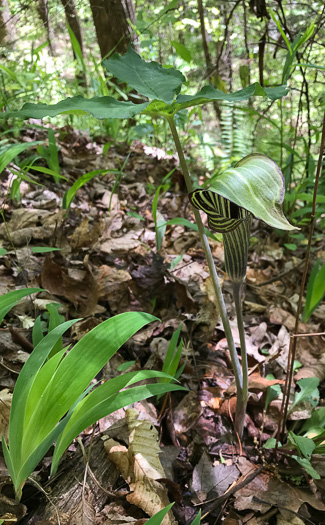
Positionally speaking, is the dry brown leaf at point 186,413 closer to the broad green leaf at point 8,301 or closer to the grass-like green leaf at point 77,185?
the broad green leaf at point 8,301

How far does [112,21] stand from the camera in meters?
4.31

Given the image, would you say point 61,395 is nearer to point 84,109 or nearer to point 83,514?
point 83,514

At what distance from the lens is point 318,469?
4.49 ft

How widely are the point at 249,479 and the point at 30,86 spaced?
3.83 metres

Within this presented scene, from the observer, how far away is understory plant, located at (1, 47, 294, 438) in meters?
0.72

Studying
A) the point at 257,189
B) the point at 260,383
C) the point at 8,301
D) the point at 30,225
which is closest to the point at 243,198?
the point at 257,189

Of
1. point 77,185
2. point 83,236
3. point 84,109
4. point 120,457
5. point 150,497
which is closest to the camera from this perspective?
point 84,109

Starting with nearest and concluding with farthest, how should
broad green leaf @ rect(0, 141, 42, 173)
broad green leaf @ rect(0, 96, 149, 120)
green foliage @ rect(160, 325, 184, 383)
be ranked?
broad green leaf @ rect(0, 96, 149, 120)
green foliage @ rect(160, 325, 184, 383)
broad green leaf @ rect(0, 141, 42, 173)

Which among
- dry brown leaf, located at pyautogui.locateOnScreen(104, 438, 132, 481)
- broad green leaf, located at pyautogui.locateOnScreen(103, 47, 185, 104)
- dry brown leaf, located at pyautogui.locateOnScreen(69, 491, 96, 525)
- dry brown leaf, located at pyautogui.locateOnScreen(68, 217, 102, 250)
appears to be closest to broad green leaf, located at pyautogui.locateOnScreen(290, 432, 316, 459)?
dry brown leaf, located at pyautogui.locateOnScreen(104, 438, 132, 481)

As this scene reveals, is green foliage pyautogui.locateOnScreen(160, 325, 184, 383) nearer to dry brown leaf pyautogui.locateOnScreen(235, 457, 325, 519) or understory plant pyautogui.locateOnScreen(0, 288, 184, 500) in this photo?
understory plant pyautogui.locateOnScreen(0, 288, 184, 500)

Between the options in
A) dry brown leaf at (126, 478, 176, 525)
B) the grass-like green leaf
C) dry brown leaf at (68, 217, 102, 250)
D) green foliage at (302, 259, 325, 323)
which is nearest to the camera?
dry brown leaf at (126, 478, 176, 525)

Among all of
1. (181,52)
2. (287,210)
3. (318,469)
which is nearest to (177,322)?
(318,469)

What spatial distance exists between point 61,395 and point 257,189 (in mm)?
755

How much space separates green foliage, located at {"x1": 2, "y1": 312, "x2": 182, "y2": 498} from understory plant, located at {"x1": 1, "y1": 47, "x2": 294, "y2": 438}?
14.2 inches
